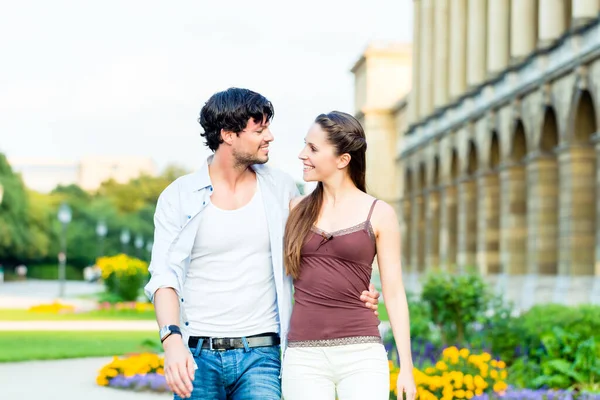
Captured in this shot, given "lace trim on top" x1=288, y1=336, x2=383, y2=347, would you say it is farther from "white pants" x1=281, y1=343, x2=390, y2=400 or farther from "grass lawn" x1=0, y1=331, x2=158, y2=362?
"grass lawn" x1=0, y1=331, x2=158, y2=362

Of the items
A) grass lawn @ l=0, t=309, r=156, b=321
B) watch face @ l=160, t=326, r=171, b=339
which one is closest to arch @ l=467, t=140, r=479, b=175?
grass lawn @ l=0, t=309, r=156, b=321

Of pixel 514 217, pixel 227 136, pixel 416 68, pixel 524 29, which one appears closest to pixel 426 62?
pixel 416 68

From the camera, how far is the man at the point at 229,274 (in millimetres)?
5562

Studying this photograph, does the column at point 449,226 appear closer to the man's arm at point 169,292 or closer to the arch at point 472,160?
the arch at point 472,160

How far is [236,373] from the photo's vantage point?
5.57 m

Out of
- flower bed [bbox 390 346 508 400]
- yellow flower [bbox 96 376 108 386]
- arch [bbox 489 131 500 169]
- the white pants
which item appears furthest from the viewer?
arch [bbox 489 131 500 169]

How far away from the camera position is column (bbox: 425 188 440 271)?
56781 mm

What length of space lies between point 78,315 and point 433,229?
26.1 metres

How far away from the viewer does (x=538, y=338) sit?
1436 cm

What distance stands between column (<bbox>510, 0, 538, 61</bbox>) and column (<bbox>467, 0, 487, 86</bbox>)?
23.9 ft

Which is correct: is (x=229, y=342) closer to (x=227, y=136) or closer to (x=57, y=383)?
(x=227, y=136)

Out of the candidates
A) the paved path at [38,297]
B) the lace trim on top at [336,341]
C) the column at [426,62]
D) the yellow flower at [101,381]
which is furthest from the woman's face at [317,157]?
the column at [426,62]

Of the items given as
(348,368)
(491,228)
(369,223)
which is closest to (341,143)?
(369,223)

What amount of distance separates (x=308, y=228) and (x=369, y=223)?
27 cm
